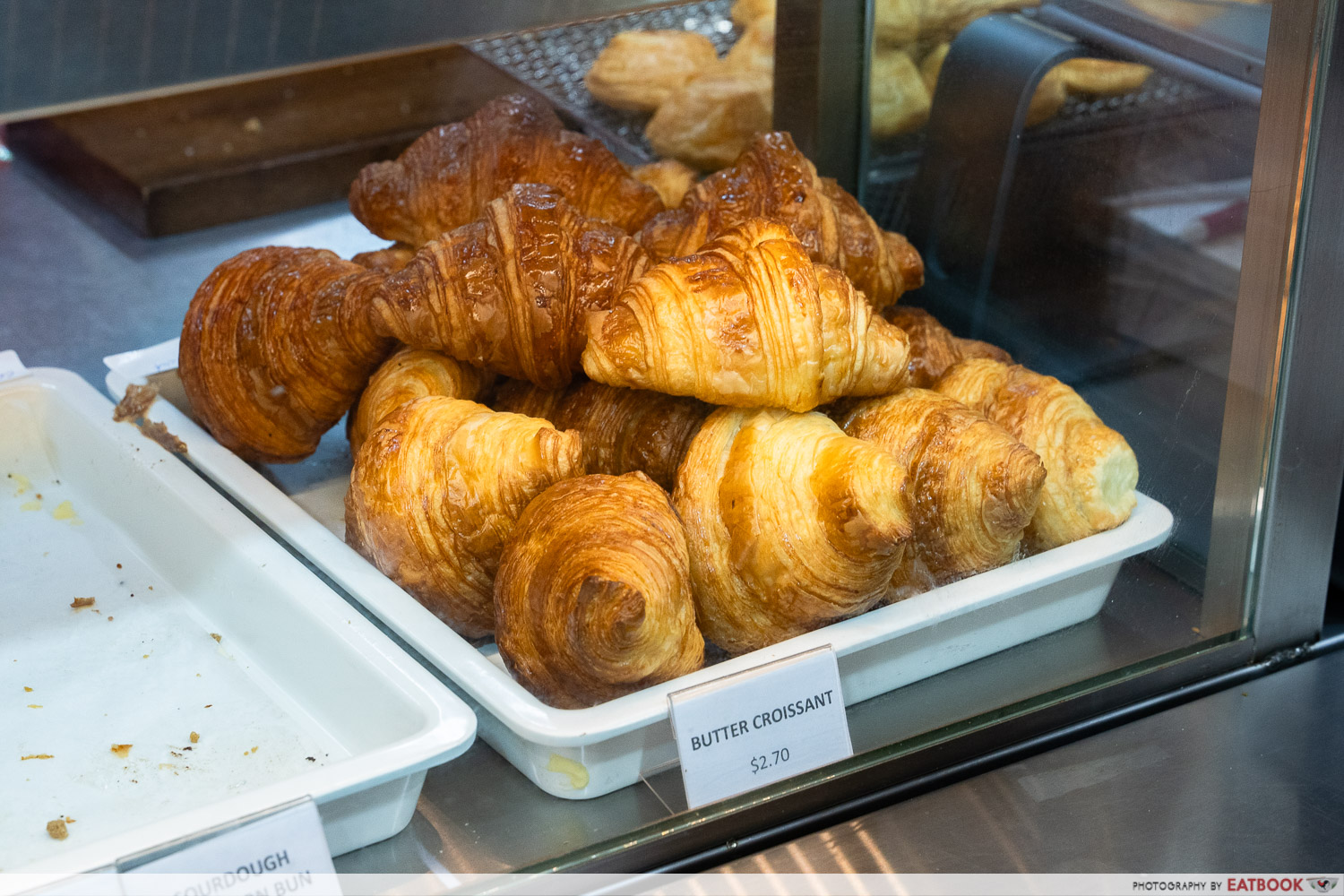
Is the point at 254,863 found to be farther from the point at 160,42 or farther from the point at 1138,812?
the point at 1138,812

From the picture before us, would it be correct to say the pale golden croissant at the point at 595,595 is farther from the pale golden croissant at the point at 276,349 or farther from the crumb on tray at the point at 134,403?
the crumb on tray at the point at 134,403

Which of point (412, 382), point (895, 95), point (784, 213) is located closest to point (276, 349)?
point (412, 382)

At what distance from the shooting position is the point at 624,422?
3.54ft

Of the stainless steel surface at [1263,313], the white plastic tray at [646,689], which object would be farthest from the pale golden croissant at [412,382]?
the stainless steel surface at [1263,313]

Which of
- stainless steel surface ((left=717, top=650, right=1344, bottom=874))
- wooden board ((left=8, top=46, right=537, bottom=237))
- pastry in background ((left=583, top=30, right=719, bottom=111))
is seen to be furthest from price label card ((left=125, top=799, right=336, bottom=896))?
pastry in background ((left=583, top=30, right=719, bottom=111))

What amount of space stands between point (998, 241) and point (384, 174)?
62 cm

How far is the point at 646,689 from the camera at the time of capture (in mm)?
892

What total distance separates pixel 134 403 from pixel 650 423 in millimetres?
525

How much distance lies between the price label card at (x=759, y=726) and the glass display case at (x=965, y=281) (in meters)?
0.03

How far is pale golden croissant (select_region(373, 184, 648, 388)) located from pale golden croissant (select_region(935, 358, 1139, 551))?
1.13 ft

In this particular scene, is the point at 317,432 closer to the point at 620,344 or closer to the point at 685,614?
the point at 620,344

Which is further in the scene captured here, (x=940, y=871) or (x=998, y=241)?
(x=998, y=241)

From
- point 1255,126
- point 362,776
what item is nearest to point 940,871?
point 362,776

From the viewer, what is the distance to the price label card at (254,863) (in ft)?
2.37
